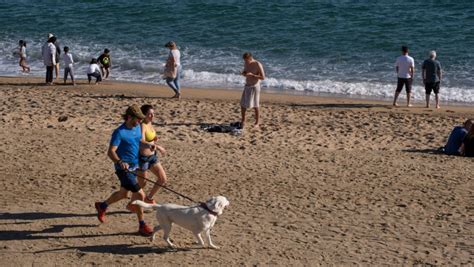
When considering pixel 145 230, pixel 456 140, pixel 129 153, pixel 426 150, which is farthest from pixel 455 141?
pixel 129 153

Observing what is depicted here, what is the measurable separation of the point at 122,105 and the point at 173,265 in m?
8.46

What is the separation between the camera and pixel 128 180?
852 centimetres

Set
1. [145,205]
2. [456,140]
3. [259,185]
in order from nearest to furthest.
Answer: [145,205], [259,185], [456,140]

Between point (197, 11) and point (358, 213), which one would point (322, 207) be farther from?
point (197, 11)

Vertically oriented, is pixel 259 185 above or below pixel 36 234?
above

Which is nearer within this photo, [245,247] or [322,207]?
[245,247]

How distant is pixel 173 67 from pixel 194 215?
28.6ft

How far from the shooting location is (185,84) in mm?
20391

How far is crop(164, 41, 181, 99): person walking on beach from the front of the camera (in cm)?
1634

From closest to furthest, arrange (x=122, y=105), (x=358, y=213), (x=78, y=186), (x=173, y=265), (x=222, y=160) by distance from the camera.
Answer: (x=173, y=265) → (x=358, y=213) → (x=78, y=186) → (x=222, y=160) → (x=122, y=105)

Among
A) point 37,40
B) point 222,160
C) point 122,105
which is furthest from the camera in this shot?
point 37,40

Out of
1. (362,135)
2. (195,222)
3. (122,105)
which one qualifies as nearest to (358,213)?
(195,222)

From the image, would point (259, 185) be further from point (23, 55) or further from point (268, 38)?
point (268, 38)

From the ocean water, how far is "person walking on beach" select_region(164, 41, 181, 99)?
3.45 m
